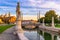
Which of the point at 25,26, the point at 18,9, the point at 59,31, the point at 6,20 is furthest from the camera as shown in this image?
the point at 6,20

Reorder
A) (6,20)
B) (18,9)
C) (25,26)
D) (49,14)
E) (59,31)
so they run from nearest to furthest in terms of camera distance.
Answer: (18,9) < (59,31) < (25,26) < (49,14) < (6,20)

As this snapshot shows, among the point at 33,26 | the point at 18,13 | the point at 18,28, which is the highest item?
the point at 18,13

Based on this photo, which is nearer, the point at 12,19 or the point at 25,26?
the point at 25,26

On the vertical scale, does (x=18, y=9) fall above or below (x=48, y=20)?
above

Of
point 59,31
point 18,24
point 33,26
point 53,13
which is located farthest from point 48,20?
point 18,24

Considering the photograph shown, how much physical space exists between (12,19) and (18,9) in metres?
66.4

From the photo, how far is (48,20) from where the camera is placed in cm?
6712

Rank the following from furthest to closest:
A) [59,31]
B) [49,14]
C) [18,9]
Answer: [49,14] < [59,31] < [18,9]

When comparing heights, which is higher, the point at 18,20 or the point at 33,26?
the point at 18,20

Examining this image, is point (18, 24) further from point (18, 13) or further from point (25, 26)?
point (25, 26)

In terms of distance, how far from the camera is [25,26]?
63.8 meters

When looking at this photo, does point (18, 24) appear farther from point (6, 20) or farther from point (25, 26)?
point (6, 20)

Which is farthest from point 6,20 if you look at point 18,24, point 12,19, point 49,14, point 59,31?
point 18,24

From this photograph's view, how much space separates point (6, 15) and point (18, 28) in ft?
225
